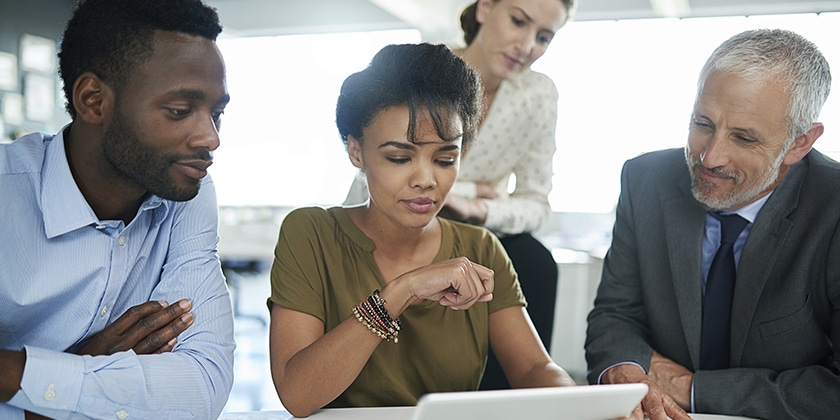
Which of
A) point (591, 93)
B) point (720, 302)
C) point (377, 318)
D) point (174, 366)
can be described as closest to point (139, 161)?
point (174, 366)

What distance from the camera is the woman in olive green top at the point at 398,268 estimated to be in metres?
1.68

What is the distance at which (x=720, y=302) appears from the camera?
6.73 feet

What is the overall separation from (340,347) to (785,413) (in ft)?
3.12

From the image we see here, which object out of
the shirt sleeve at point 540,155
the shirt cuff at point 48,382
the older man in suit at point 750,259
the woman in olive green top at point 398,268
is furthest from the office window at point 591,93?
the shirt cuff at point 48,382

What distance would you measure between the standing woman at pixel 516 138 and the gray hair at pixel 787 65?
77cm

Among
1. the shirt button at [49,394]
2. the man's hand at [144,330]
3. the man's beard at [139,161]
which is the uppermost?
the man's beard at [139,161]

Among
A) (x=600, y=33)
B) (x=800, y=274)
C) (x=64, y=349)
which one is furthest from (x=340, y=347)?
(x=600, y=33)

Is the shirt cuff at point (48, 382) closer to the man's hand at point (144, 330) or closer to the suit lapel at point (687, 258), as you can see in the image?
the man's hand at point (144, 330)

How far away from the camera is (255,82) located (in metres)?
8.94

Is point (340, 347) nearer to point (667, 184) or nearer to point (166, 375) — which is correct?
point (166, 375)

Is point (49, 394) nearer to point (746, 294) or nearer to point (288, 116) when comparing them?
point (746, 294)

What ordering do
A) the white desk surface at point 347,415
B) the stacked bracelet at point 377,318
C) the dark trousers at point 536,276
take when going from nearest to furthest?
the white desk surface at point 347,415 → the stacked bracelet at point 377,318 → the dark trousers at point 536,276

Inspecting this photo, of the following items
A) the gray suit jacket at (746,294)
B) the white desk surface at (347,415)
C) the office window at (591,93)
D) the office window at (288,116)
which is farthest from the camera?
the office window at (288,116)

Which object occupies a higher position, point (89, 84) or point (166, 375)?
point (89, 84)
